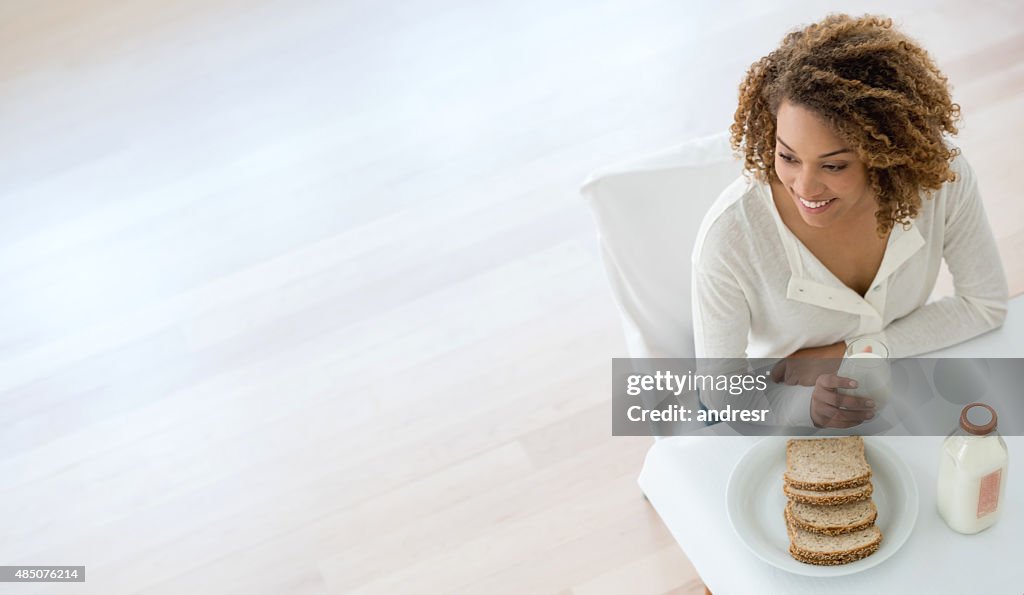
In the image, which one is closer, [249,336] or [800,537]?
[800,537]

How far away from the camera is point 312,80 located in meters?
3.12

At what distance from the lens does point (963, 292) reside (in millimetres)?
1395

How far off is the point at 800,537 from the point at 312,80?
7.80 ft

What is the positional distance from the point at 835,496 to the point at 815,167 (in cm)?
39

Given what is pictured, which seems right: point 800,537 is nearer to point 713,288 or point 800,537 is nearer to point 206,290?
point 713,288

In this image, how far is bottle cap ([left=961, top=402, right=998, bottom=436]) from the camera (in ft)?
3.37

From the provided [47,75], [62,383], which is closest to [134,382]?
[62,383]

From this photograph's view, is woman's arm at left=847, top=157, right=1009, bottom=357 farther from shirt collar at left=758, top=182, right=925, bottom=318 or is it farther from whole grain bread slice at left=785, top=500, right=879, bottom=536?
whole grain bread slice at left=785, top=500, right=879, bottom=536

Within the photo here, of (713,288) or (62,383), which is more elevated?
(713,288)

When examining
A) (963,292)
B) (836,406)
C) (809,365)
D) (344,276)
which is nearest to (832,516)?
(836,406)

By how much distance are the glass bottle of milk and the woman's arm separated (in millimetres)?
260

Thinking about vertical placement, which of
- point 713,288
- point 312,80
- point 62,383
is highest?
point 713,288

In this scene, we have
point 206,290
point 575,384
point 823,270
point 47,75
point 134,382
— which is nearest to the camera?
point 823,270

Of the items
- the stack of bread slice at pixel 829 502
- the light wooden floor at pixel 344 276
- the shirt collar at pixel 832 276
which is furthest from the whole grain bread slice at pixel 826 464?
the light wooden floor at pixel 344 276
